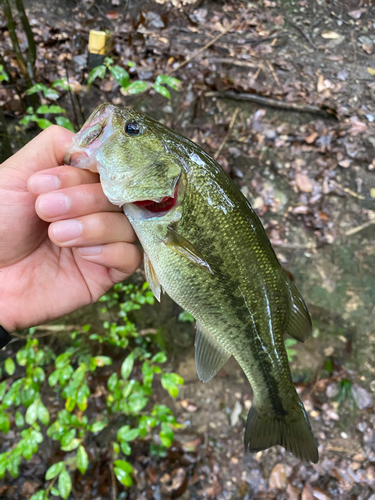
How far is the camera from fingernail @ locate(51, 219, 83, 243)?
136 cm

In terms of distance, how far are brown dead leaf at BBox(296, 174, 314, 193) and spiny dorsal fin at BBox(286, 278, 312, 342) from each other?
2.24 meters

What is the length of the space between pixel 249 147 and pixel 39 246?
2855 mm

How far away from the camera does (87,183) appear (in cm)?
153

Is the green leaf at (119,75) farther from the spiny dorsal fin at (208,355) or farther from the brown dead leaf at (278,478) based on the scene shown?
the brown dead leaf at (278,478)

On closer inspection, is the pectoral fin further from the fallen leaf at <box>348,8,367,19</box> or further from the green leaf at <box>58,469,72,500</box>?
the fallen leaf at <box>348,8,367,19</box>

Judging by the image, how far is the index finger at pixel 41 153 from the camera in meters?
1.51

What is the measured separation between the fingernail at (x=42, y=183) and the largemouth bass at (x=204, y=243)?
0.17 metres

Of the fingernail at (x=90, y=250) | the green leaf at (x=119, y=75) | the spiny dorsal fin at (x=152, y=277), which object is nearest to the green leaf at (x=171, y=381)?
the spiny dorsal fin at (x=152, y=277)

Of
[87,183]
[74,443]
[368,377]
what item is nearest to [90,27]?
[87,183]

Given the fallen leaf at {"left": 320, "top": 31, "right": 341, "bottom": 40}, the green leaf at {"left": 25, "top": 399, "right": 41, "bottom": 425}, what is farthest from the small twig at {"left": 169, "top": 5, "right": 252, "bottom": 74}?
the green leaf at {"left": 25, "top": 399, "right": 41, "bottom": 425}

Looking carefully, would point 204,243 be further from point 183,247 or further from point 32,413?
point 32,413

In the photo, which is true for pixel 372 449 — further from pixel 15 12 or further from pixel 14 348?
pixel 15 12

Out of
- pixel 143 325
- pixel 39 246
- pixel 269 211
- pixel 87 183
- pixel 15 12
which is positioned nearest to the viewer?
pixel 87 183

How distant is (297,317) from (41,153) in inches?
65.0
